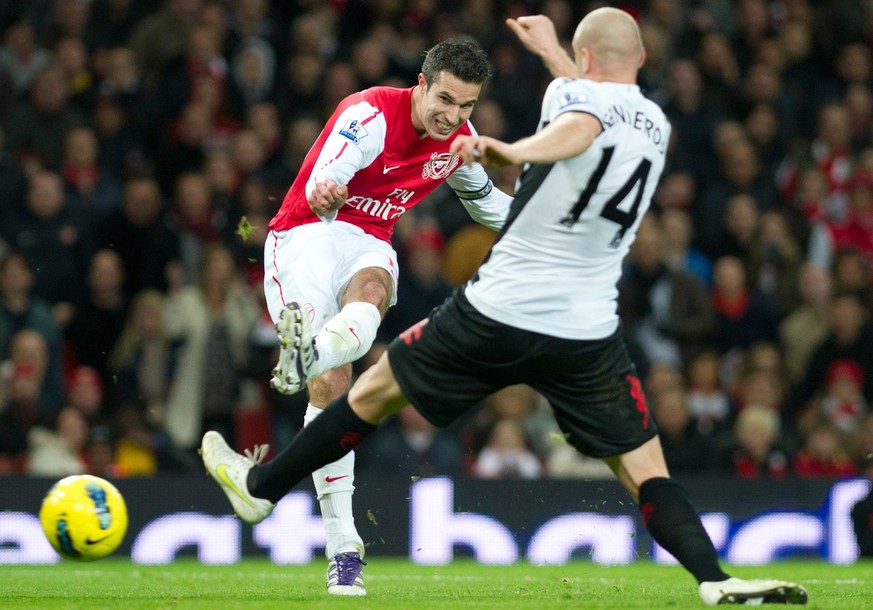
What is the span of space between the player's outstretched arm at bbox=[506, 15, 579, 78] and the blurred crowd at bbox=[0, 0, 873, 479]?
542cm

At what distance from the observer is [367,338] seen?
21.8 feet

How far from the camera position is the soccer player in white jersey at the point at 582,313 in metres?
5.72

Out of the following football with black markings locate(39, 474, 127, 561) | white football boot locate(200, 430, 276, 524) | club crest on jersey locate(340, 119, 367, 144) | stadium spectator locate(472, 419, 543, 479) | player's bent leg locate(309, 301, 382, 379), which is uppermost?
club crest on jersey locate(340, 119, 367, 144)

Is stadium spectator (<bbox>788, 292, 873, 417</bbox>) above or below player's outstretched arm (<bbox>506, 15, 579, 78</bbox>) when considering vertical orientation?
below

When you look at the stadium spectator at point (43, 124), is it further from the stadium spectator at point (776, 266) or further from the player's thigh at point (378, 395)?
the player's thigh at point (378, 395)

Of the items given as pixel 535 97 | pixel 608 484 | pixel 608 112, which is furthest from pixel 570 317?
pixel 535 97

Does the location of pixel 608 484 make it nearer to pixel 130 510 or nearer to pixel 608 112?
pixel 130 510

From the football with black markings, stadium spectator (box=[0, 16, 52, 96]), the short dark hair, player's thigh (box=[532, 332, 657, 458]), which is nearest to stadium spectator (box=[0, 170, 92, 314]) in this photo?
stadium spectator (box=[0, 16, 52, 96])

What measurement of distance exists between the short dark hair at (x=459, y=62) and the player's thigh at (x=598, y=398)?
1.66m

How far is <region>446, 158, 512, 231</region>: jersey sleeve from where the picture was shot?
7.45 meters

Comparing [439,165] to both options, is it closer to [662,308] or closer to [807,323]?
[662,308]

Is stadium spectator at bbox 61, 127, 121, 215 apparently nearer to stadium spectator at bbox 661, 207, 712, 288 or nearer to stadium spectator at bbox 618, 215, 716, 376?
stadium spectator at bbox 618, 215, 716, 376

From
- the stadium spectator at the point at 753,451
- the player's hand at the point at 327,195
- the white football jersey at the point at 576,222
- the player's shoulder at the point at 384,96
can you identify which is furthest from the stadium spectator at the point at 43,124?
the white football jersey at the point at 576,222

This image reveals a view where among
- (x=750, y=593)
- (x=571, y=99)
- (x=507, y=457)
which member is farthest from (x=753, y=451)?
(x=571, y=99)
